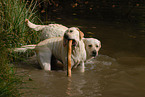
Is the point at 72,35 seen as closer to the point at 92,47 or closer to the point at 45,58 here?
the point at 92,47

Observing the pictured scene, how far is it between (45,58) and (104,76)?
49.4 inches

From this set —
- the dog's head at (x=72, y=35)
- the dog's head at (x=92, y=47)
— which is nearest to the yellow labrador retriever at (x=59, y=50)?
the dog's head at (x=72, y=35)

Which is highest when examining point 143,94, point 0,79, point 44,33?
point 44,33

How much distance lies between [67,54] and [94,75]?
2.45ft

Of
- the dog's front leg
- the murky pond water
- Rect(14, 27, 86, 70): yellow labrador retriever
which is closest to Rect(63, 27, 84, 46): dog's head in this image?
Rect(14, 27, 86, 70): yellow labrador retriever

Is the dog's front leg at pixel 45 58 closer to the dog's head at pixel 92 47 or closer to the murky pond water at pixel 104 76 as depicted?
the murky pond water at pixel 104 76

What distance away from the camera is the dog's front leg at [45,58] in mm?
5285

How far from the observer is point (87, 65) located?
5.96 meters

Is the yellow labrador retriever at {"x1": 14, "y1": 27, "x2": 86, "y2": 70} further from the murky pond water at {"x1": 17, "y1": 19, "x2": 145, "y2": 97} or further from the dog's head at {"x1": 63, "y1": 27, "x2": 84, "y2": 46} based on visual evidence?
the murky pond water at {"x1": 17, "y1": 19, "x2": 145, "y2": 97}

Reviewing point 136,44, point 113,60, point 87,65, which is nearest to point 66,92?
point 87,65

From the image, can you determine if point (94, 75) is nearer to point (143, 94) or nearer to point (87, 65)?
point (87, 65)

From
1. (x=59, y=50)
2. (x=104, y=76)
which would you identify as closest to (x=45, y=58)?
(x=59, y=50)

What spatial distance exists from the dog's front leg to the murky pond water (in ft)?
0.49

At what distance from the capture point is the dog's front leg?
208 inches
